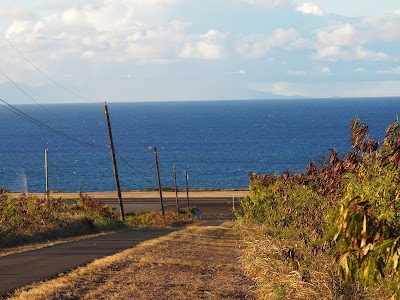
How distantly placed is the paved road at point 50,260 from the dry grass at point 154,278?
2.15 feet

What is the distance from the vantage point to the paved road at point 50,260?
14782 millimetres

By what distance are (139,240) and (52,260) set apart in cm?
702

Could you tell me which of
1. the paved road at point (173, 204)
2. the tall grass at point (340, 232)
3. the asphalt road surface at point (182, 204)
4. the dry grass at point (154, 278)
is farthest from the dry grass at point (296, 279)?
the paved road at point (173, 204)

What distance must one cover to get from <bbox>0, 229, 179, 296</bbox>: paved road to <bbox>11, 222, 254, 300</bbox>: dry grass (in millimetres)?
656

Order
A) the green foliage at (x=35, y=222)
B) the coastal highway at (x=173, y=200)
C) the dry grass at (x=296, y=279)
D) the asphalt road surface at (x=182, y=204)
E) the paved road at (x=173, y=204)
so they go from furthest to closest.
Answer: the coastal highway at (x=173, y=200), the paved road at (x=173, y=204), the asphalt road surface at (x=182, y=204), the green foliage at (x=35, y=222), the dry grass at (x=296, y=279)

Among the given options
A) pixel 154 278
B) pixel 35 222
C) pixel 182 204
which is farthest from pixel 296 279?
pixel 182 204

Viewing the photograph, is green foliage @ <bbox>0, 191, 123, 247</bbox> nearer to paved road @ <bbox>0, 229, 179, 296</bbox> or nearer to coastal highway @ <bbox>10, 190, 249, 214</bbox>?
paved road @ <bbox>0, 229, 179, 296</bbox>

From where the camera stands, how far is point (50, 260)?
711 inches

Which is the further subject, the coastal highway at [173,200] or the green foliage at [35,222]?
the coastal highway at [173,200]

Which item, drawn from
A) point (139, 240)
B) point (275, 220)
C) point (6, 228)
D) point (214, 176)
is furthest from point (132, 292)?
point (214, 176)

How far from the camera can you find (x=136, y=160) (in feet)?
472

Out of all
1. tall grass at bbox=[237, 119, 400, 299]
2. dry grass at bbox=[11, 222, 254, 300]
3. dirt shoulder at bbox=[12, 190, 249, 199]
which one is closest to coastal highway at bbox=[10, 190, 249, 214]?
dirt shoulder at bbox=[12, 190, 249, 199]

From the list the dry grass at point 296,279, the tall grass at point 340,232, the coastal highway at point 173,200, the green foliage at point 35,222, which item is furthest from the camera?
the coastal highway at point 173,200

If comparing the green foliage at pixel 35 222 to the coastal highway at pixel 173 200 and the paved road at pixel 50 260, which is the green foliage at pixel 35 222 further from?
Answer: the coastal highway at pixel 173 200
